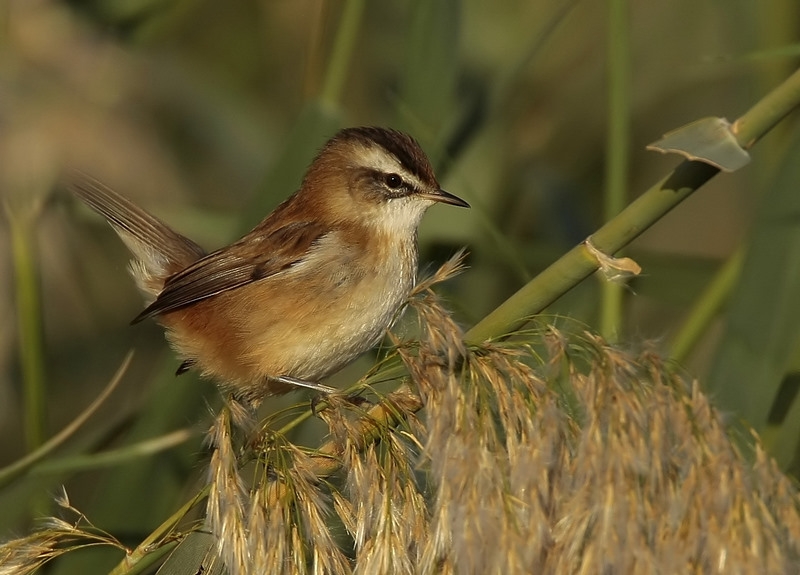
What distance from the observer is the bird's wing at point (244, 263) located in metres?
3.41

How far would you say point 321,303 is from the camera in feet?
10.6

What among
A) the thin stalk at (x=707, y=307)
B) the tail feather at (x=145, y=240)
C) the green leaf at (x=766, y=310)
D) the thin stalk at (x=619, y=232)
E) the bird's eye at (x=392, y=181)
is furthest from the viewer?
the tail feather at (x=145, y=240)

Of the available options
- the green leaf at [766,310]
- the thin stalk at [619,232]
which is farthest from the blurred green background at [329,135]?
the thin stalk at [619,232]

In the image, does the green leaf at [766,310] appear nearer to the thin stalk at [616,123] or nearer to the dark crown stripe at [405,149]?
the thin stalk at [616,123]

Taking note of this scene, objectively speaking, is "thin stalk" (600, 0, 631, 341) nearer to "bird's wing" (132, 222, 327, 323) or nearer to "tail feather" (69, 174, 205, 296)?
"bird's wing" (132, 222, 327, 323)

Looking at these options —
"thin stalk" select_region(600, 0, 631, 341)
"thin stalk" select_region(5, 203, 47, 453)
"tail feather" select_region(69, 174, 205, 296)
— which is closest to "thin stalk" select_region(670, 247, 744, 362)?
"thin stalk" select_region(600, 0, 631, 341)

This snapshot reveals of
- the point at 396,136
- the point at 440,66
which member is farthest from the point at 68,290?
the point at 440,66

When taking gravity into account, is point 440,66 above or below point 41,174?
above

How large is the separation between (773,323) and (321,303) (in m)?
1.28

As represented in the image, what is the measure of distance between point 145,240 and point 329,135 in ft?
2.58

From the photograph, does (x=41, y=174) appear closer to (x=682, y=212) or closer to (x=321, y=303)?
(x=321, y=303)

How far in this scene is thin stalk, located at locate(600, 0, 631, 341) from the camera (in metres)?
2.59

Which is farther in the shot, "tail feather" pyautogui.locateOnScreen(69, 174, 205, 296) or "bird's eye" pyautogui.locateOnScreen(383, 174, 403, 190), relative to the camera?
"tail feather" pyautogui.locateOnScreen(69, 174, 205, 296)

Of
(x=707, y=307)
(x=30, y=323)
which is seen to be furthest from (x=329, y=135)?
(x=707, y=307)
